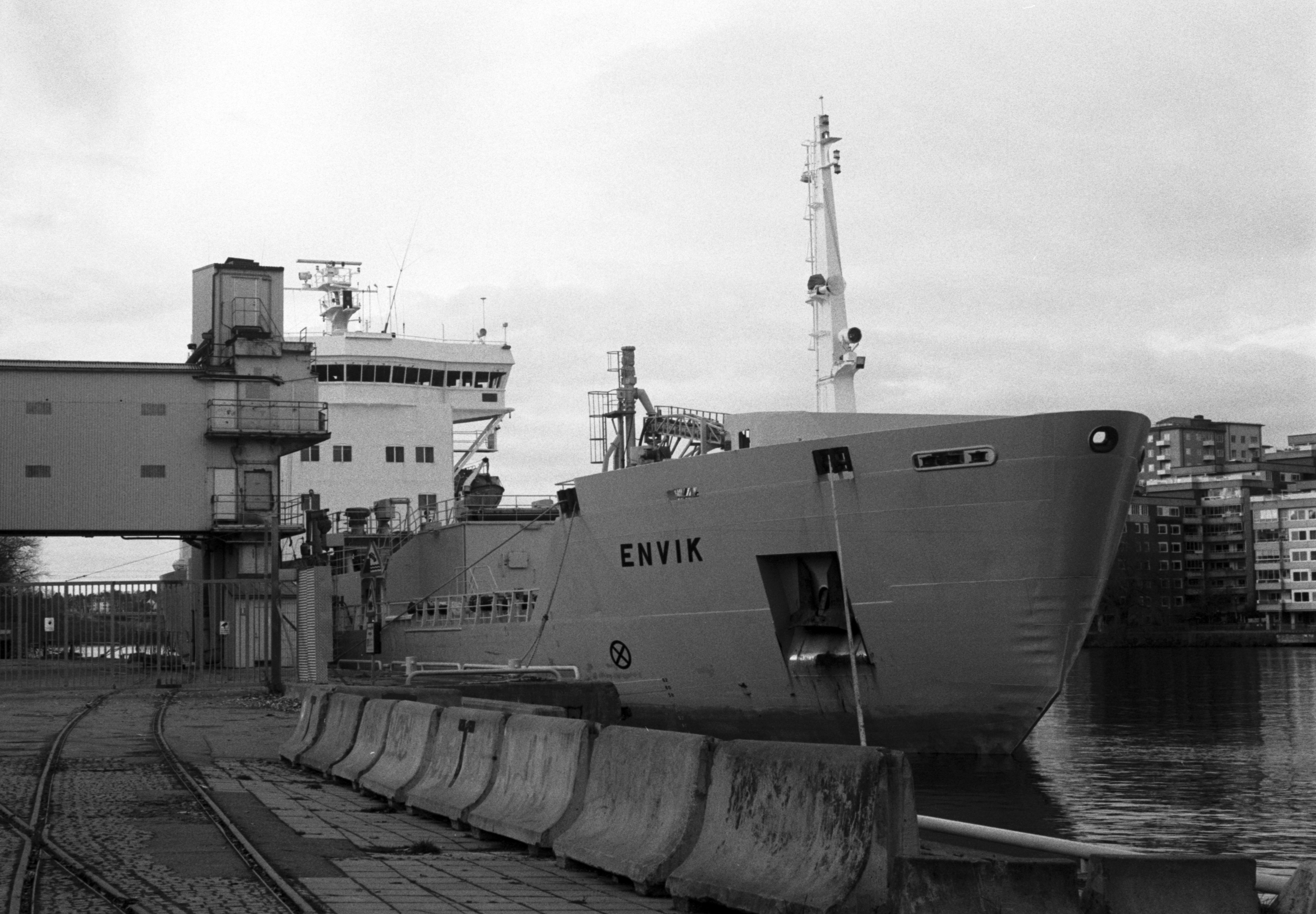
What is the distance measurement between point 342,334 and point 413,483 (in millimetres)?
5077

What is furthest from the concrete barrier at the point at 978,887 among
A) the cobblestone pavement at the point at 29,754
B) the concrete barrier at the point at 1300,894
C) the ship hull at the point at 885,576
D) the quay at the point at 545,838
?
the ship hull at the point at 885,576

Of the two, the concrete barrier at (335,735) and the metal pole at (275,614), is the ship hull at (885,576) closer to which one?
the concrete barrier at (335,735)

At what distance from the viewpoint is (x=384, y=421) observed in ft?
133

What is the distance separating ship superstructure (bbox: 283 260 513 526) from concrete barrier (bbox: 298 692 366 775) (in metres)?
26.0

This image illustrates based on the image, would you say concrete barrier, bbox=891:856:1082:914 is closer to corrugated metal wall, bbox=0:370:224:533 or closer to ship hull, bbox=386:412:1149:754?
ship hull, bbox=386:412:1149:754

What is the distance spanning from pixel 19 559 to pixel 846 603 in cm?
8399

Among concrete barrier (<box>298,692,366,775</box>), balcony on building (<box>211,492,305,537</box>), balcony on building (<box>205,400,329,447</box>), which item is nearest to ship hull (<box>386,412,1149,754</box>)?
concrete barrier (<box>298,692,366,775</box>)

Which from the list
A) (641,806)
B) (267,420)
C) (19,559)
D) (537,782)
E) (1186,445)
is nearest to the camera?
(641,806)

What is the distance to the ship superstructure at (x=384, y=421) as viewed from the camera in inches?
1587

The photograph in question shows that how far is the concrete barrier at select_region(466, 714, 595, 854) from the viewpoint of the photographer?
27.1 feet

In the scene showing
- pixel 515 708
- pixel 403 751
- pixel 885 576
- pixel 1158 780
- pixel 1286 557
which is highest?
pixel 885 576

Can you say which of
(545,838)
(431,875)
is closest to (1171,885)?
(545,838)

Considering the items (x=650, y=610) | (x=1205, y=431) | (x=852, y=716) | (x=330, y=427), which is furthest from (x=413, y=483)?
(x=1205, y=431)

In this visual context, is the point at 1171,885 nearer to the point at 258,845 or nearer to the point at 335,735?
A: the point at 258,845
